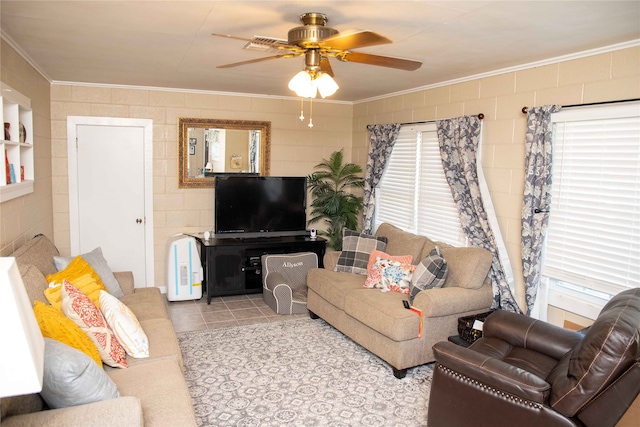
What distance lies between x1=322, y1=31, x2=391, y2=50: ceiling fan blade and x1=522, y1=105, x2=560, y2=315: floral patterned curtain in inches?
76.8

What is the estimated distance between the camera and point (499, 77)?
4148 mm

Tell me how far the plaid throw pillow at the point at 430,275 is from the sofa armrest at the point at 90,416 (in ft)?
8.50

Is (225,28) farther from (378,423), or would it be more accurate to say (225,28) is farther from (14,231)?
(378,423)

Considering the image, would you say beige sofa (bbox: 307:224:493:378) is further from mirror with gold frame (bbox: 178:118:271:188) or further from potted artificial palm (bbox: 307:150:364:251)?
mirror with gold frame (bbox: 178:118:271:188)

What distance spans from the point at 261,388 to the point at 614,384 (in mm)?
2248

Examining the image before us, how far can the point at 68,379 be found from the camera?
6.28 feet

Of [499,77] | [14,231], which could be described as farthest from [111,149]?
[499,77]

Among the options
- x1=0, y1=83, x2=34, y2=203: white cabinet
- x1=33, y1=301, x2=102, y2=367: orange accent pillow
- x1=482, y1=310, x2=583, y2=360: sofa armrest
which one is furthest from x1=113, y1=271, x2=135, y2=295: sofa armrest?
x1=482, y1=310, x2=583, y2=360: sofa armrest

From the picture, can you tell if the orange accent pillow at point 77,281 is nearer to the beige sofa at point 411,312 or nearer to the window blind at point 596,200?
the beige sofa at point 411,312

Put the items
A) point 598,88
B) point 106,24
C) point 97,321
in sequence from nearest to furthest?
point 97,321 < point 106,24 < point 598,88

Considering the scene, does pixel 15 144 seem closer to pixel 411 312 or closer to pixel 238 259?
pixel 238 259

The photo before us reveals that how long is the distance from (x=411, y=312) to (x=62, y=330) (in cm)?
241

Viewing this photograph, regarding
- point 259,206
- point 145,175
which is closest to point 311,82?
point 259,206

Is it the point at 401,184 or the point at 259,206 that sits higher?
the point at 401,184
